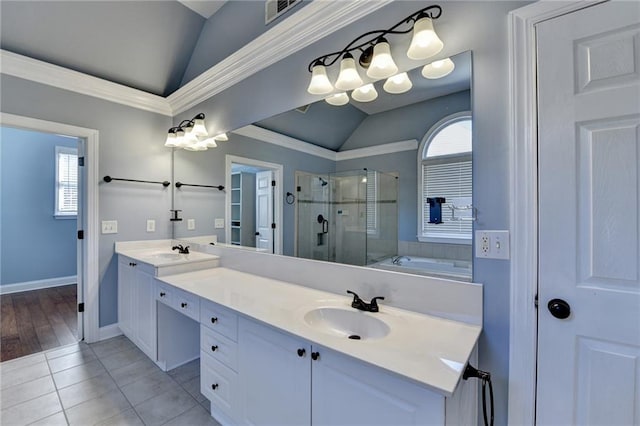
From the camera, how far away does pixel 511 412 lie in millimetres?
1109

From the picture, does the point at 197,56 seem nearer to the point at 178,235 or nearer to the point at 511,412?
the point at 178,235

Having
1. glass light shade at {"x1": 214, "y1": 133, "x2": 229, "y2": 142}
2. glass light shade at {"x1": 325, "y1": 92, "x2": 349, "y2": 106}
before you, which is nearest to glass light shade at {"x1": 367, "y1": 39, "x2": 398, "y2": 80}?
glass light shade at {"x1": 325, "y1": 92, "x2": 349, "y2": 106}

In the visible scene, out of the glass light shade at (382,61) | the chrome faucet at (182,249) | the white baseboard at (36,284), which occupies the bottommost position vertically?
the white baseboard at (36,284)

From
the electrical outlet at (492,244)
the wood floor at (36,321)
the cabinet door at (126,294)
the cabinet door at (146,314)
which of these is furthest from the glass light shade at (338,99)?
the wood floor at (36,321)

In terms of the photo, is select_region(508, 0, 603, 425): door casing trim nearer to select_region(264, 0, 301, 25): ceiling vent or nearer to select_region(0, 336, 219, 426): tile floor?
select_region(264, 0, 301, 25): ceiling vent

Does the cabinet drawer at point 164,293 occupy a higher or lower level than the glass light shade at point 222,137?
lower

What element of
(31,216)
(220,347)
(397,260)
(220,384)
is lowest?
(220,384)

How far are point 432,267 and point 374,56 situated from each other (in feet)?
3.68

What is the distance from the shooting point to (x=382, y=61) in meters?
1.39

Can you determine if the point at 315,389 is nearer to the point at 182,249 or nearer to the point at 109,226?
the point at 182,249

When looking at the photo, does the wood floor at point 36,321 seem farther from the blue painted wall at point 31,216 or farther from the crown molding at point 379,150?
the crown molding at point 379,150

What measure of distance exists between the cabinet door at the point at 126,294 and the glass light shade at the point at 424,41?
9.24ft

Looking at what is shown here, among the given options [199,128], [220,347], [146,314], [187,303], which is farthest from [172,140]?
[220,347]

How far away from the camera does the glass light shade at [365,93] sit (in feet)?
5.21
